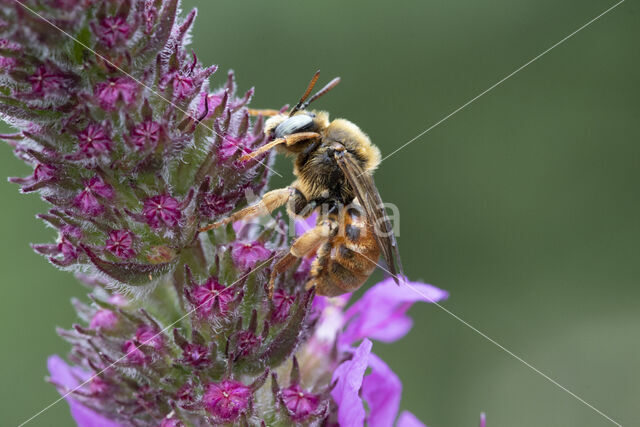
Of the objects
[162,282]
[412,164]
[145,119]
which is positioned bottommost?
[412,164]

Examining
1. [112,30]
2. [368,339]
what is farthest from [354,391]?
[112,30]

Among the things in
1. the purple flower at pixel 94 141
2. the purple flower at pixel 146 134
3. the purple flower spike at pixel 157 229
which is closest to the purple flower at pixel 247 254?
the purple flower spike at pixel 157 229

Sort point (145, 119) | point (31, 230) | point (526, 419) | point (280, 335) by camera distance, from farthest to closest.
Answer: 1. point (31, 230)
2. point (526, 419)
3. point (280, 335)
4. point (145, 119)

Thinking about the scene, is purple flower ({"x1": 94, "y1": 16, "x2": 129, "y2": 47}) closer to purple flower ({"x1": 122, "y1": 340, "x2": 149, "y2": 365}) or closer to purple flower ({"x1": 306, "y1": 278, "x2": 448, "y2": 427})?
purple flower ({"x1": 122, "y1": 340, "x2": 149, "y2": 365})

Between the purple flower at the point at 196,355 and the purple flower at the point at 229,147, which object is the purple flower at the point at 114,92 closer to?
the purple flower at the point at 229,147

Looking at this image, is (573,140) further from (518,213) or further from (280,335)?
(280,335)

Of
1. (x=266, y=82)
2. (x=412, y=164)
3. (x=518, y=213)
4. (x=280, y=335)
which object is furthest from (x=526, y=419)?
(x=280, y=335)
